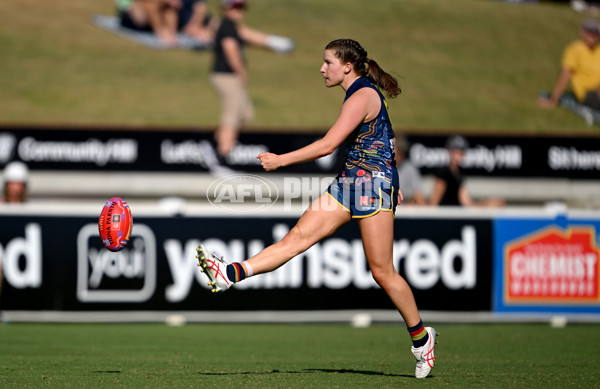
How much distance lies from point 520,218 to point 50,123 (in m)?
12.1

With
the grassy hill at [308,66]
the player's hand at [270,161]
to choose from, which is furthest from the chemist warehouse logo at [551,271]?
the grassy hill at [308,66]

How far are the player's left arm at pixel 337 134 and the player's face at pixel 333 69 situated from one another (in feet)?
0.67

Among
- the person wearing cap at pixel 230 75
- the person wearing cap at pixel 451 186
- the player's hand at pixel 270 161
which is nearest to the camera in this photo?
the player's hand at pixel 270 161

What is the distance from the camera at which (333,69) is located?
6.58 metres

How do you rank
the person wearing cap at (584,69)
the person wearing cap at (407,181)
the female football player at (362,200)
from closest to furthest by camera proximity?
the female football player at (362,200) < the person wearing cap at (407,181) < the person wearing cap at (584,69)

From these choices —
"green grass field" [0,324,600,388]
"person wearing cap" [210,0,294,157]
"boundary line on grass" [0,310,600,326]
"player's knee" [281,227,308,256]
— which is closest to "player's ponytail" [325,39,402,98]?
"player's knee" [281,227,308,256]

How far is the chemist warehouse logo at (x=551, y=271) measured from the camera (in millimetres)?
11438

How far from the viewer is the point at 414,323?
657 centimetres

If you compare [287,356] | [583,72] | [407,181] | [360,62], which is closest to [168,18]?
[583,72]

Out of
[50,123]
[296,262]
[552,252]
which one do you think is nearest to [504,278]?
[552,252]

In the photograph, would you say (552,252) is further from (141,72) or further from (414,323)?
(141,72)

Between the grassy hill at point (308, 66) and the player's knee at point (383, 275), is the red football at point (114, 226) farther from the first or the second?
the grassy hill at point (308, 66)

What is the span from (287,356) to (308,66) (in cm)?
1614

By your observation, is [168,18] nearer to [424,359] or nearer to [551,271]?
[551,271]
